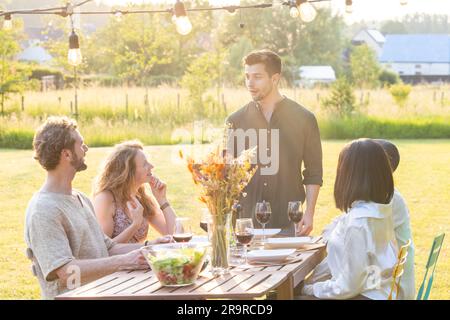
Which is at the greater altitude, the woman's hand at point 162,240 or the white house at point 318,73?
the woman's hand at point 162,240

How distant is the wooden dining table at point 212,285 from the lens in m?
3.08

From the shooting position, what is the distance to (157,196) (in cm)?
481

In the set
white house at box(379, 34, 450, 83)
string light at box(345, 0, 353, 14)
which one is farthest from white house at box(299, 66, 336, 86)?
string light at box(345, 0, 353, 14)

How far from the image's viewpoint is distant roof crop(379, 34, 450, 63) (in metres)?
61.6

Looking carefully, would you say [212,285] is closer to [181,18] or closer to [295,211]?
[295,211]

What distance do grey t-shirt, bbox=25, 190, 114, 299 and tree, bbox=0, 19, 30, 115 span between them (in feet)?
53.2

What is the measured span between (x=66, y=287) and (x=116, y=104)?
16.3m

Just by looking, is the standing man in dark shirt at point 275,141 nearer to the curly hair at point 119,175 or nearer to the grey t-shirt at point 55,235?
the curly hair at point 119,175

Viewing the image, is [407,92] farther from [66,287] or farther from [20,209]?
[66,287]

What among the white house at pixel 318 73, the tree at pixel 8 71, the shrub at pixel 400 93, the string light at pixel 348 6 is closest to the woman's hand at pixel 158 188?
the string light at pixel 348 6

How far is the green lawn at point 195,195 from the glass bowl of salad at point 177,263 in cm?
341

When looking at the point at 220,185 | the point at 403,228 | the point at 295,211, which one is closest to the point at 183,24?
the point at 295,211

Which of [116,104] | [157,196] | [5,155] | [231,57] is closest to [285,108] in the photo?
[157,196]

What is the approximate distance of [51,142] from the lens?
3598mm
